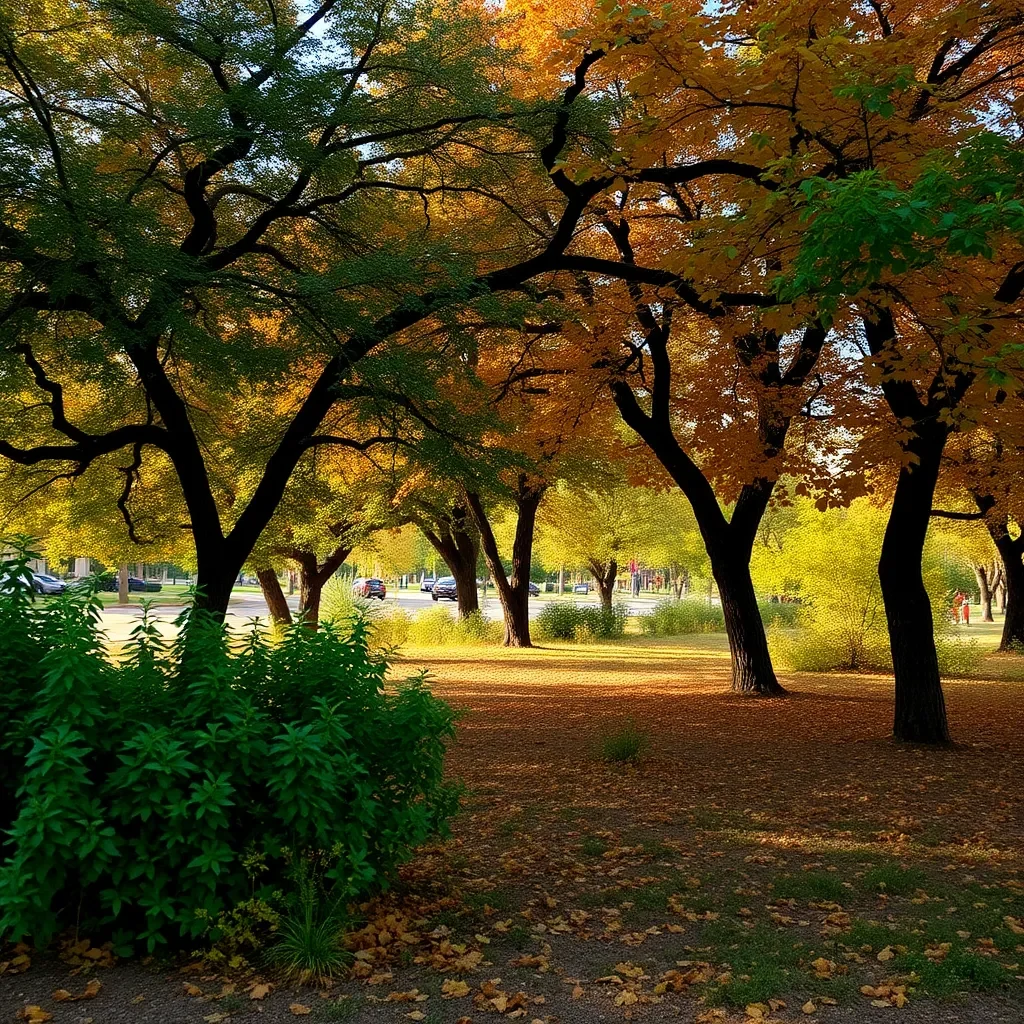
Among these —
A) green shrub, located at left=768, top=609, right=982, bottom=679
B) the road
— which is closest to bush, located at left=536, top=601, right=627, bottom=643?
the road

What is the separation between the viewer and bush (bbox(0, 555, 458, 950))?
3.58 meters

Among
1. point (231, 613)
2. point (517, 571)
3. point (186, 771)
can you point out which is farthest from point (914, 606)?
point (517, 571)

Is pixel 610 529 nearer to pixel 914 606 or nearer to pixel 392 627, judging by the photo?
pixel 392 627

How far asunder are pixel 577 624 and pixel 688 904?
24.3 meters

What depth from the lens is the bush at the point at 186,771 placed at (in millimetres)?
3584

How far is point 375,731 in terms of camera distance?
13.9 ft

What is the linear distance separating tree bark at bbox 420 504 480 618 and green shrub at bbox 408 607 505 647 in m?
0.56

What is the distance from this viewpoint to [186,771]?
3701 millimetres

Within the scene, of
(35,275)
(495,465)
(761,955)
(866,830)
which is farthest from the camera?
(495,465)

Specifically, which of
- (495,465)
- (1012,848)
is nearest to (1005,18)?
(495,465)

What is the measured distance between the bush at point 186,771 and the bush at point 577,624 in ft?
79.6

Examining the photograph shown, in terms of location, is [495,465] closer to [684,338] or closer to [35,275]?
[35,275]

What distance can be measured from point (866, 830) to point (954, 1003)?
281cm

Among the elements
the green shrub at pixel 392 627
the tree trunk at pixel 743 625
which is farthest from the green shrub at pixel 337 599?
the tree trunk at pixel 743 625
